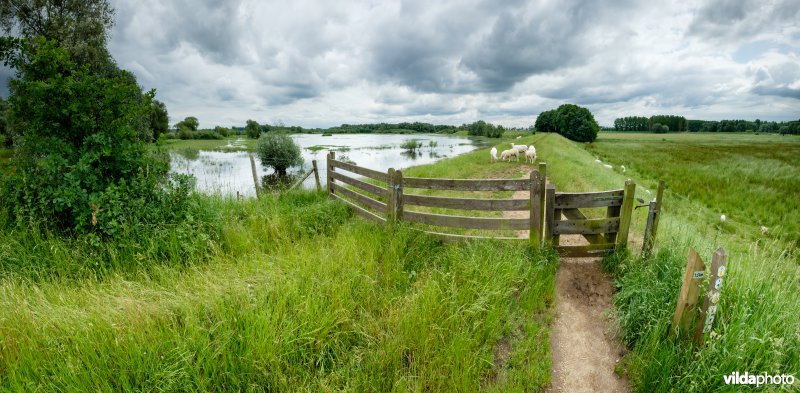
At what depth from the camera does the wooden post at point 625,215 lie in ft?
18.3

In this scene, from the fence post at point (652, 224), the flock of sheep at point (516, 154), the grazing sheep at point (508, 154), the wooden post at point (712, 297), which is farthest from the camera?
the grazing sheep at point (508, 154)

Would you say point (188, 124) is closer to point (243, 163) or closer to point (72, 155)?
point (243, 163)

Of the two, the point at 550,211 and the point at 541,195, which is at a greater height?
the point at 541,195

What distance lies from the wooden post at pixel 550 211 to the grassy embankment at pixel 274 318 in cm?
45

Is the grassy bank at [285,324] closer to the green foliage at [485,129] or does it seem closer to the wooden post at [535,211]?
the wooden post at [535,211]

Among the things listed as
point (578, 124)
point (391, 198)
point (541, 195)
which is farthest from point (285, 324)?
point (578, 124)

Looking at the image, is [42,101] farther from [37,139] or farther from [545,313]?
[545,313]

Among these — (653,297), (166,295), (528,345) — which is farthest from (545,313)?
(166,295)

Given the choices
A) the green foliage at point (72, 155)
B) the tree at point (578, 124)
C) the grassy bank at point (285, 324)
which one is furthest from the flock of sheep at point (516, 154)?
the tree at point (578, 124)

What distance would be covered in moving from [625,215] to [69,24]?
27.0m

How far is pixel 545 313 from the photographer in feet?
15.5

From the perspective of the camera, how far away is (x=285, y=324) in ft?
11.8

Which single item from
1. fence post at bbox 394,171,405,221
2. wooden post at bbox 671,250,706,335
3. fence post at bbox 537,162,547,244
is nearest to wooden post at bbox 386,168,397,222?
fence post at bbox 394,171,405,221

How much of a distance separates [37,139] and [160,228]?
2.69 metres
